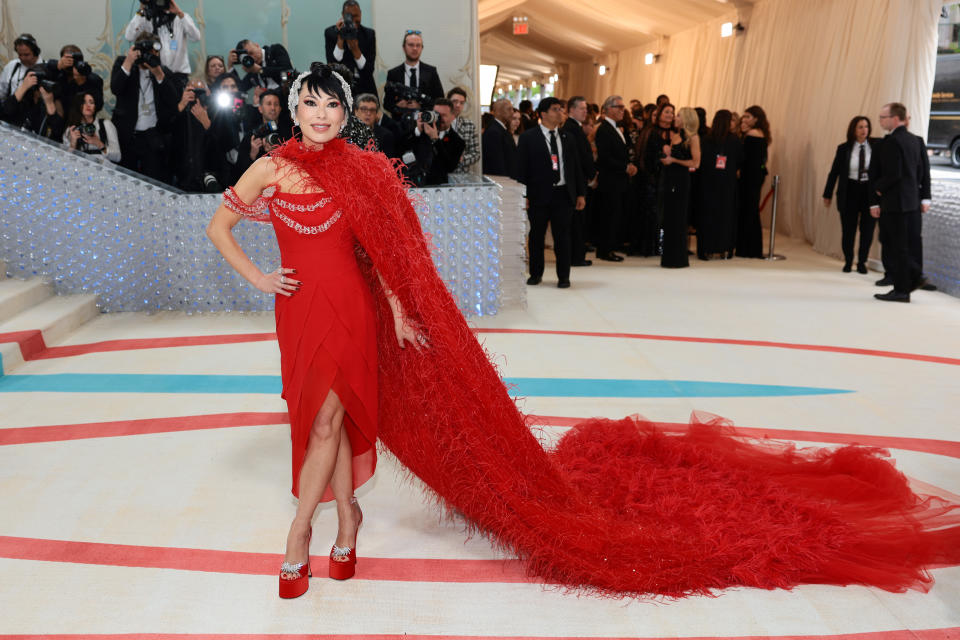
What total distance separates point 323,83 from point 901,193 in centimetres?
567

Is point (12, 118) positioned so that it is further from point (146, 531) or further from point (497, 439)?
point (497, 439)

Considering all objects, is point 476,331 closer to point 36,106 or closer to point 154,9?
point 154,9

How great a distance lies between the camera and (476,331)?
5.44 metres

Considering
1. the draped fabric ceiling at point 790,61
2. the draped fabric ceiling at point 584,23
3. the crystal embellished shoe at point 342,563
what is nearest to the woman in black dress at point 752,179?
the draped fabric ceiling at point 790,61

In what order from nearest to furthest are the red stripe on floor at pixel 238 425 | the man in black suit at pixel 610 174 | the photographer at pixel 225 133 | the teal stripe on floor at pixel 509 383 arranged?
the red stripe on floor at pixel 238 425, the teal stripe on floor at pixel 509 383, the photographer at pixel 225 133, the man in black suit at pixel 610 174

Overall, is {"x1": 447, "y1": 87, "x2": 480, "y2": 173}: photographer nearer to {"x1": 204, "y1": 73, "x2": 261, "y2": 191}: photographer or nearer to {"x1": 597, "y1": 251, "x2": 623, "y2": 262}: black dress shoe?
{"x1": 204, "y1": 73, "x2": 261, "y2": 191}: photographer

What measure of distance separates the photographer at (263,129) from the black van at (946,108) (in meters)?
6.14

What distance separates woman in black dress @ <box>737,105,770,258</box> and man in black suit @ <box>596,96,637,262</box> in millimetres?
1305

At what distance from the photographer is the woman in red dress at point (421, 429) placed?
242 cm

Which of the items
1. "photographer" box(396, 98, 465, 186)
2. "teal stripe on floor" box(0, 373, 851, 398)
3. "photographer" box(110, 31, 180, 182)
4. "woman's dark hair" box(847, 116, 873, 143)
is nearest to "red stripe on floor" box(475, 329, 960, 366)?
"teal stripe on floor" box(0, 373, 851, 398)

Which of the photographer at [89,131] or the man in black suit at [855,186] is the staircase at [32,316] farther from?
the man in black suit at [855,186]

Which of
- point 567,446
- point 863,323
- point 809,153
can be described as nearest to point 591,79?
point 809,153

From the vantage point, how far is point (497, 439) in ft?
8.41

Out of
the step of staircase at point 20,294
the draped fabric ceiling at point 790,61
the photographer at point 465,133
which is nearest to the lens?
the step of staircase at point 20,294
